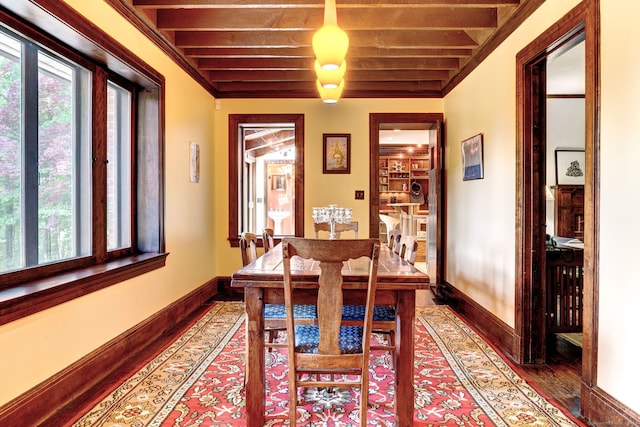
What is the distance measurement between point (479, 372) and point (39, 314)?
2648 mm

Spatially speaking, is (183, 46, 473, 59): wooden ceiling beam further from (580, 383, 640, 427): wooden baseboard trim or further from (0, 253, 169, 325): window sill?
(580, 383, 640, 427): wooden baseboard trim

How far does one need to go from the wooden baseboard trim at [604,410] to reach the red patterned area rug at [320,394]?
104mm

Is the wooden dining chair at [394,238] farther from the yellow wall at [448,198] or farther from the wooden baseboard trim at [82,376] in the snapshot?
the wooden baseboard trim at [82,376]

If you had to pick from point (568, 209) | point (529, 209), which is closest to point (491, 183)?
point (529, 209)

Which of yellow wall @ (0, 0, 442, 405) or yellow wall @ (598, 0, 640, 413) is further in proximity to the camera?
yellow wall @ (0, 0, 442, 405)

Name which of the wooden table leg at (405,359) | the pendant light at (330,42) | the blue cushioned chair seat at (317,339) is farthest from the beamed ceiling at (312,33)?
the blue cushioned chair seat at (317,339)

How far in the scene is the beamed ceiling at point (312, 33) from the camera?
9.14ft

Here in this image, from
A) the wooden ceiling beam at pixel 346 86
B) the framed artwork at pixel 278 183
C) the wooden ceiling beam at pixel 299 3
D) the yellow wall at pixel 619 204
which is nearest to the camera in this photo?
the yellow wall at pixel 619 204

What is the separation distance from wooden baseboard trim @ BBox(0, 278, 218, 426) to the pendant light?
222 cm

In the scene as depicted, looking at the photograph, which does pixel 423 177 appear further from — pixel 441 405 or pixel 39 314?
pixel 39 314

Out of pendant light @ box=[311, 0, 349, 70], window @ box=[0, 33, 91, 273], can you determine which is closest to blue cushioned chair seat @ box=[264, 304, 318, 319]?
window @ box=[0, 33, 91, 273]

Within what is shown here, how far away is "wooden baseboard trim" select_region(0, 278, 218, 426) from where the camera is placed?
5.97 ft

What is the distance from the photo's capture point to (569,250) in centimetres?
309

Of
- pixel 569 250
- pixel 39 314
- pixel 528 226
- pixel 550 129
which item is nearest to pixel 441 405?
pixel 528 226
